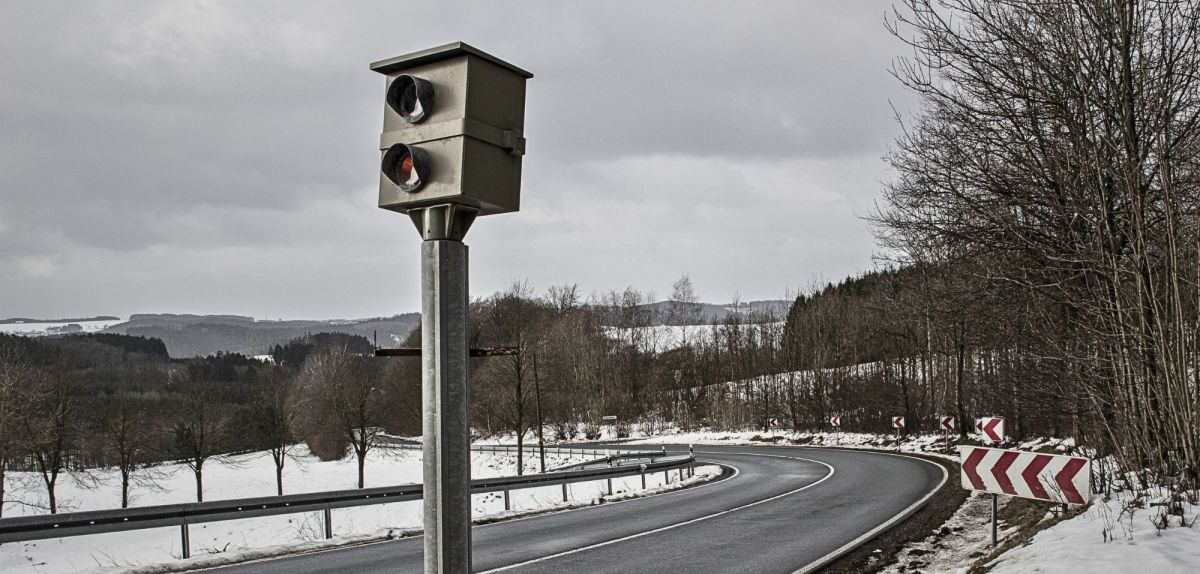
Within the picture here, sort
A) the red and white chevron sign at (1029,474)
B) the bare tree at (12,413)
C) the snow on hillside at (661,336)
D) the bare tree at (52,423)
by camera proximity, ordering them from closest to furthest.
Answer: the red and white chevron sign at (1029,474), the bare tree at (12,413), the bare tree at (52,423), the snow on hillside at (661,336)

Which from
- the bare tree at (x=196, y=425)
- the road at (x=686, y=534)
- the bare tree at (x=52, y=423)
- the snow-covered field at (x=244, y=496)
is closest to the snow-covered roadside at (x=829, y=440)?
the snow-covered field at (x=244, y=496)

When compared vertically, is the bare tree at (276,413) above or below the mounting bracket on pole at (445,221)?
below

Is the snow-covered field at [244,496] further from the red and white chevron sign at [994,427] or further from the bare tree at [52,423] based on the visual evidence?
the red and white chevron sign at [994,427]

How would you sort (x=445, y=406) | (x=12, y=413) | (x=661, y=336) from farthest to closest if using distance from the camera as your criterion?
(x=661, y=336)
(x=12, y=413)
(x=445, y=406)

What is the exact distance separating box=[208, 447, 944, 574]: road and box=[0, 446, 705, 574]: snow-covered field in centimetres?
155

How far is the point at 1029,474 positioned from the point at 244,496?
176 ft

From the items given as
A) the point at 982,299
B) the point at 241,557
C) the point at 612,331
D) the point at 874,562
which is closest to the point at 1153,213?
the point at 982,299

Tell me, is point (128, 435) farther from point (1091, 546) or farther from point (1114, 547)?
point (1114, 547)

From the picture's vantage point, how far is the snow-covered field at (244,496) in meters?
16.8

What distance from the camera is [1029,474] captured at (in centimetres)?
973

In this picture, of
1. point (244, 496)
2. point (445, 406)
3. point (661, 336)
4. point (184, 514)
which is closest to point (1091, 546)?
point (445, 406)

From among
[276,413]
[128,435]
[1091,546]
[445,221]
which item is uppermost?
[445,221]

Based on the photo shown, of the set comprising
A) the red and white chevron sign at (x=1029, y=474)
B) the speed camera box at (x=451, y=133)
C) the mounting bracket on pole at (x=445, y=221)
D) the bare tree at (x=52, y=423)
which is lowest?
the bare tree at (x=52, y=423)

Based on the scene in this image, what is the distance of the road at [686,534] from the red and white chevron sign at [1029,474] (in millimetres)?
2278
